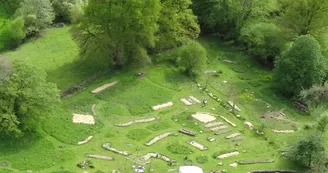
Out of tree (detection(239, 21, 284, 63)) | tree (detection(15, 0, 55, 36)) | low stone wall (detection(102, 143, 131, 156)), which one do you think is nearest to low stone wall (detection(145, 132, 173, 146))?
low stone wall (detection(102, 143, 131, 156))

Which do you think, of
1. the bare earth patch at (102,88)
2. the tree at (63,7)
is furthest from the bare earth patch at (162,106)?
the tree at (63,7)

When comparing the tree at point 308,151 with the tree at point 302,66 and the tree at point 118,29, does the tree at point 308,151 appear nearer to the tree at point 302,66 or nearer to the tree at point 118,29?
the tree at point 302,66

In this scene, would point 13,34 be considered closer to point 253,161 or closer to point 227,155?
point 227,155

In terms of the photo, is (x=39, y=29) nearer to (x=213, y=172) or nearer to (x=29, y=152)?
(x=29, y=152)

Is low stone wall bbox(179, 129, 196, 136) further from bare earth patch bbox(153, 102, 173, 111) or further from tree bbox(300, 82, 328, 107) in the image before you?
tree bbox(300, 82, 328, 107)

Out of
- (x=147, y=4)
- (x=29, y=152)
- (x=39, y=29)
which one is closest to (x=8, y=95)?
(x=29, y=152)
